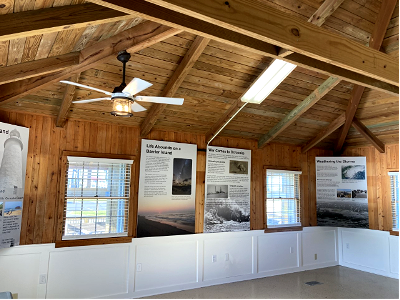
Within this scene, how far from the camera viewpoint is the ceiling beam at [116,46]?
313 cm

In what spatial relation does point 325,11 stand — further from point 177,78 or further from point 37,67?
point 37,67

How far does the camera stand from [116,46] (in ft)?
10.8

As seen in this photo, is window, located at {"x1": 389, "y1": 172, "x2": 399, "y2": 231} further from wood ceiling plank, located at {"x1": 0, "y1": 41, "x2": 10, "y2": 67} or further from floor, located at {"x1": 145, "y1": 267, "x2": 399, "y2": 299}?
wood ceiling plank, located at {"x1": 0, "y1": 41, "x2": 10, "y2": 67}

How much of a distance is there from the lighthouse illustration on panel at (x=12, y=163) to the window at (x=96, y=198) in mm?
639

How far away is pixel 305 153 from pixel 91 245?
15.2 feet

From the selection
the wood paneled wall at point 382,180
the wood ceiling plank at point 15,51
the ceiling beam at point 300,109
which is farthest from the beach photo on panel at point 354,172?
the wood ceiling plank at point 15,51

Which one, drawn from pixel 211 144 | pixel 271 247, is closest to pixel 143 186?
pixel 211 144

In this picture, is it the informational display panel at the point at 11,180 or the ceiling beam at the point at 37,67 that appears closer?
the ceiling beam at the point at 37,67

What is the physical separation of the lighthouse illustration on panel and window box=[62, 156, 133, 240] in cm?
64

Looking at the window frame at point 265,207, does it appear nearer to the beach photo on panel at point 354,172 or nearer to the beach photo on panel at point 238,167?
the beach photo on panel at point 238,167

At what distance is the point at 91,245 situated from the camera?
4.40 meters

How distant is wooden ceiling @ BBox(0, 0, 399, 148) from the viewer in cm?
235

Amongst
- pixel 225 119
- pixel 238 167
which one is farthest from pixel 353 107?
pixel 238 167

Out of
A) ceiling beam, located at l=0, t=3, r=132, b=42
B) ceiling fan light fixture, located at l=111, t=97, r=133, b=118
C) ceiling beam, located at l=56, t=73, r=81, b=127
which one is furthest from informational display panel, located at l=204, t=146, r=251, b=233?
ceiling beam, located at l=0, t=3, r=132, b=42
